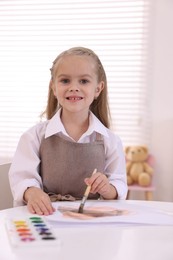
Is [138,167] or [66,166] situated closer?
[66,166]

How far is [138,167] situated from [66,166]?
138 cm

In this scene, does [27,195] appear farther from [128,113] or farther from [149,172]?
[128,113]

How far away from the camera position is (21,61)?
2787 mm

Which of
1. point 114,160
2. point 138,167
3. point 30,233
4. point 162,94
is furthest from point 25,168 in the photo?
point 162,94

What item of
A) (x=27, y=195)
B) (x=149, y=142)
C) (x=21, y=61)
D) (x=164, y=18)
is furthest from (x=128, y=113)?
(x=27, y=195)

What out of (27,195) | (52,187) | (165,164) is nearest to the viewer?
(27,195)

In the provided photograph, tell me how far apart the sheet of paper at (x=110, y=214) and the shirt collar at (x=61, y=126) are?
27cm

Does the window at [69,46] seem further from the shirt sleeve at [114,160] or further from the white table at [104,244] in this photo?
the white table at [104,244]

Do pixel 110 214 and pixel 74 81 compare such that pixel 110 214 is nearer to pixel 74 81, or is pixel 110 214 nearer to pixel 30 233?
pixel 30 233

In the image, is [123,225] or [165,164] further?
[165,164]

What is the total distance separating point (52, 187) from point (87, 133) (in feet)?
0.65

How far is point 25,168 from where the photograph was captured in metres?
1.07

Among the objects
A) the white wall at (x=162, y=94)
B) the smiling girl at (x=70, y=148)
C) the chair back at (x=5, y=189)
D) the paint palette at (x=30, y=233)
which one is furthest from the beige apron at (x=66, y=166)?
the white wall at (x=162, y=94)

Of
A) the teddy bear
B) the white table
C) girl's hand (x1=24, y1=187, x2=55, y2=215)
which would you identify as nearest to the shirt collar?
girl's hand (x1=24, y1=187, x2=55, y2=215)
